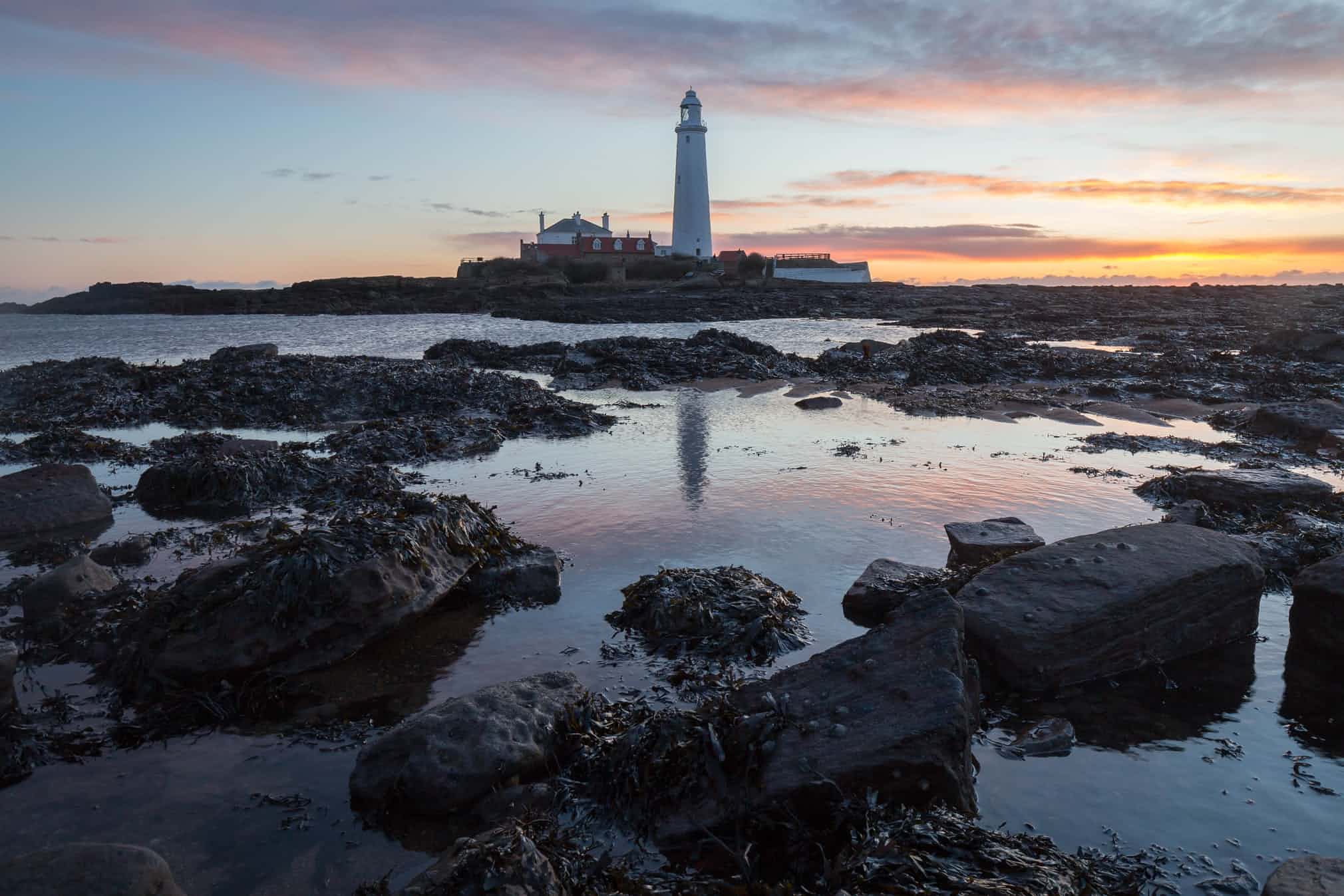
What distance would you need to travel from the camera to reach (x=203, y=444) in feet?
37.8

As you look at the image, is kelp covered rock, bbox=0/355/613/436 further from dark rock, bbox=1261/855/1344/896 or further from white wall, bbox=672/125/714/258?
white wall, bbox=672/125/714/258

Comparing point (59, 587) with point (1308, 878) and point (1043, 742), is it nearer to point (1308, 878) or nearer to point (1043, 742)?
point (1043, 742)

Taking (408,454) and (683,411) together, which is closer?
(408,454)

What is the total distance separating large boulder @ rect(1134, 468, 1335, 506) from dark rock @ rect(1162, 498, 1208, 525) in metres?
0.45

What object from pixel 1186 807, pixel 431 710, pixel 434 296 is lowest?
pixel 1186 807

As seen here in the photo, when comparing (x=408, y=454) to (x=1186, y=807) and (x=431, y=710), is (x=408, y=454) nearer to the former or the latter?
(x=431, y=710)

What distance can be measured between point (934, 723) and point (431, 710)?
2.47m

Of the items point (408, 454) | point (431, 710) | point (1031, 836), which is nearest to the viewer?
point (1031, 836)

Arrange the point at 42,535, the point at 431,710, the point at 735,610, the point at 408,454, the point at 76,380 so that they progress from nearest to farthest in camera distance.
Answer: the point at 431,710 < the point at 735,610 < the point at 42,535 < the point at 408,454 < the point at 76,380

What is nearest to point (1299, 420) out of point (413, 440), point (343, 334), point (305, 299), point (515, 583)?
point (515, 583)

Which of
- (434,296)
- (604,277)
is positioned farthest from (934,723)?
(604,277)

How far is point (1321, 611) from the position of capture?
5.18 m

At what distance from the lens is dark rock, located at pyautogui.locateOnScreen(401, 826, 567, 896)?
9.04ft

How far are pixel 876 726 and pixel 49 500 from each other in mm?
8202
